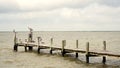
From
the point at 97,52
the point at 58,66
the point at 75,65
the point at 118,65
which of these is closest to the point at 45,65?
the point at 58,66

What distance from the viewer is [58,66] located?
82.4ft

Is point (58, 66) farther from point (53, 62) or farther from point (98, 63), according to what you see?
point (98, 63)

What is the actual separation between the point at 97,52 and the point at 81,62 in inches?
123

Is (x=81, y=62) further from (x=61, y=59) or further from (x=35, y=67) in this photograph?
(x=35, y=67)

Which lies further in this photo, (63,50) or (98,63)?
(63,50)

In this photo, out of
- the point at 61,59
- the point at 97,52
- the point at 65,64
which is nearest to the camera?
the point at 97,52

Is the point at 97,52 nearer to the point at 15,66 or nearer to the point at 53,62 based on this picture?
the point at 53,62

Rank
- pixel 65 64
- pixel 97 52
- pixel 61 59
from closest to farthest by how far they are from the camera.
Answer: pixel 97 52 < pixel 65 64 < pixel 61 59

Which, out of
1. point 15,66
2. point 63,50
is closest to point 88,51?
point 63,50

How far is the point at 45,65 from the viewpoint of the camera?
2567 centimetres

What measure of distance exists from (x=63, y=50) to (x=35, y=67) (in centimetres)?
583

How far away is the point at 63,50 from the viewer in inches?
1164

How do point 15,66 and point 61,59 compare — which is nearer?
point 15,66

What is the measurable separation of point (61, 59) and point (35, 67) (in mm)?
5134
